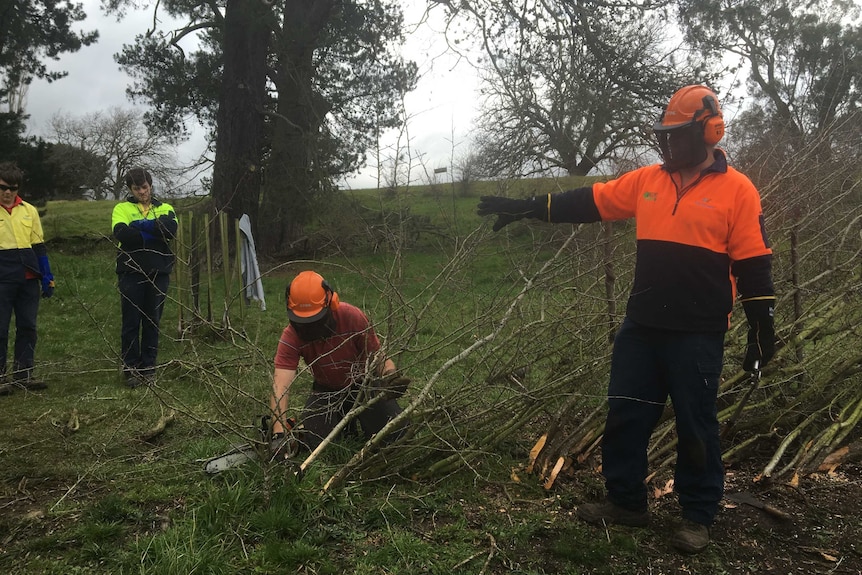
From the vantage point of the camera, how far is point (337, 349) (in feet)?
10.8

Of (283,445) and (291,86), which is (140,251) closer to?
(283,445)

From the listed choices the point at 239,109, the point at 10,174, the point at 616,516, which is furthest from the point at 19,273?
the point at 239,109

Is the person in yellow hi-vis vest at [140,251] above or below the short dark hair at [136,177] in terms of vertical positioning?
below

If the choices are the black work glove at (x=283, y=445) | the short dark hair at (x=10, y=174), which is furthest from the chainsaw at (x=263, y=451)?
the short dark hair at (x=10, y=174)

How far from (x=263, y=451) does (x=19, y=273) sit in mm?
3232

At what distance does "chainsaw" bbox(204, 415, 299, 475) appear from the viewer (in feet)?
8.79

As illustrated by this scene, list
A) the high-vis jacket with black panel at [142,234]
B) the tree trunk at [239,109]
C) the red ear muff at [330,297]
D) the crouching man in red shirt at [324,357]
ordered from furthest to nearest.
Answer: the tree trunk at [239,109] < the high-vis jacket with black panel at [142,234] < the red ear muff at [330,297] < the crouching man in red shirt at [324,357]

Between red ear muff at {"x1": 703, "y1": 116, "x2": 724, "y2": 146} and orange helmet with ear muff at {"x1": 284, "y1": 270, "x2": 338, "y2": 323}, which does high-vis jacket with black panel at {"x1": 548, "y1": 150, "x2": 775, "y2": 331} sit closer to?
red ear muff at {"x1": 703, "y1": 116, "x2": 724, "y2": 146}

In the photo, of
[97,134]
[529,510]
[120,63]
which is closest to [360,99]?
[120,63]

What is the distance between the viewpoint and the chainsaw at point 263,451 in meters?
2.68

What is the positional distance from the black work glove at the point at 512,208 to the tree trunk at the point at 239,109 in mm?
9240

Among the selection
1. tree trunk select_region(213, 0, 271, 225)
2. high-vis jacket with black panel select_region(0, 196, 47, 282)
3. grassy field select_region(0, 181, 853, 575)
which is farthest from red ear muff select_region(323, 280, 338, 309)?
tree trunk select_region(213, 0, 271, 225)

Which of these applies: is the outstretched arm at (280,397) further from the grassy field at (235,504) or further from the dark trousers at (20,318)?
the dark trousers at (20,318)

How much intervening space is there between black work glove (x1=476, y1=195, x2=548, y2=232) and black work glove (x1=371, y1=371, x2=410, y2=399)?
36.2 inches
